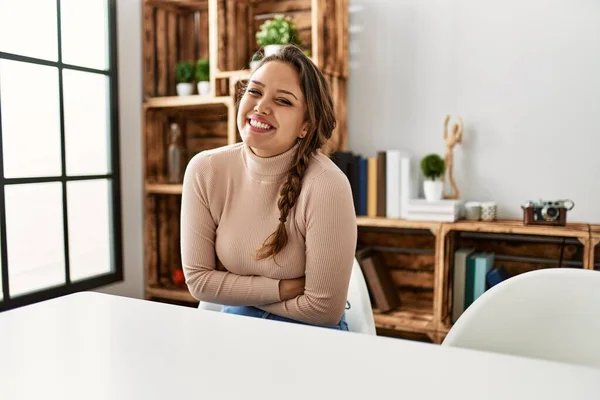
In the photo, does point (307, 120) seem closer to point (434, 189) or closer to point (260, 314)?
point (260, 314)

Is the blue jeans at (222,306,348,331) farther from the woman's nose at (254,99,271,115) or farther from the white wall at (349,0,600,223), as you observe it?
the white wall at (349,0,600,223)

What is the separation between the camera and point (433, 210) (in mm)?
2428

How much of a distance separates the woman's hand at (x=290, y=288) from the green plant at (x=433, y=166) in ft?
4.04

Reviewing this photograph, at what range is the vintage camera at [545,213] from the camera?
2.27m

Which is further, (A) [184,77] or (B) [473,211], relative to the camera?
(A) [184,77]

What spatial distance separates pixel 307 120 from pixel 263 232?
332 mm

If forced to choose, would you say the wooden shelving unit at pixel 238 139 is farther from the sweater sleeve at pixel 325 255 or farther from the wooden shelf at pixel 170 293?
the sweater sleeve at pixel 325 255

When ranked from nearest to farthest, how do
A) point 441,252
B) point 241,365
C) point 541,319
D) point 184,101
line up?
point 241,365 → point 541,319 → point 441,252 → point 184,101

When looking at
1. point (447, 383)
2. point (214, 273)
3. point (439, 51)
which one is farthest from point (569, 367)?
point (439, 51)

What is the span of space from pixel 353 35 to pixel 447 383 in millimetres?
2341

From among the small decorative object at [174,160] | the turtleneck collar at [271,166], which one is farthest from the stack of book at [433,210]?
the small decorative object at [174,160]

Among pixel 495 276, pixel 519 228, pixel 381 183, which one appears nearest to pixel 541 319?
pixel 519 228

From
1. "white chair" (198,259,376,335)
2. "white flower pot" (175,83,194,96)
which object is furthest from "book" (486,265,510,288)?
"white flower pot" (175,83,194,96)

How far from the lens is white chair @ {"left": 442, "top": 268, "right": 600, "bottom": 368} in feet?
3.29
